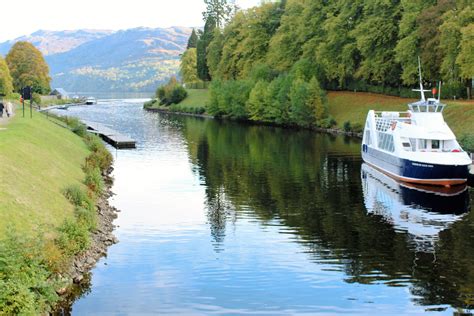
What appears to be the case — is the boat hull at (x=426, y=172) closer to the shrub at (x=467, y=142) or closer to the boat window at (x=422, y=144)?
the boat window at (x=422, y=144)

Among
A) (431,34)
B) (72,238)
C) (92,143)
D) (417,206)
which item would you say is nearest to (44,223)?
(72,238)

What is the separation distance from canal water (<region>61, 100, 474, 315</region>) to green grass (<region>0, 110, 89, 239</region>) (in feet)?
10.2

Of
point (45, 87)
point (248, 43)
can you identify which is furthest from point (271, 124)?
point (45, 87)

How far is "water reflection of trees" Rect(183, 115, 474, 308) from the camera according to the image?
75.9ft

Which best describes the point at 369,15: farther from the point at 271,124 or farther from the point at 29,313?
the point at 29,313

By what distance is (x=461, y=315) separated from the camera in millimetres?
19312

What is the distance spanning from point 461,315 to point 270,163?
3536cm

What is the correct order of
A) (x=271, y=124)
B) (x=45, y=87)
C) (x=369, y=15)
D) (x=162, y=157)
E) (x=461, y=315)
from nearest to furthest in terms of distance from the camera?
(x=461, y=315), (x=162, y=157), (x=369, y=15), (x=271, y=124), (x=45, y=87)

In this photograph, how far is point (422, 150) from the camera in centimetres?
4325

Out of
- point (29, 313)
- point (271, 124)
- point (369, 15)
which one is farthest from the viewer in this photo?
point (271, 124)

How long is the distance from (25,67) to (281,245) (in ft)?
434

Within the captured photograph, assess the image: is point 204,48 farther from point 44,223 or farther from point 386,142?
point 44,223

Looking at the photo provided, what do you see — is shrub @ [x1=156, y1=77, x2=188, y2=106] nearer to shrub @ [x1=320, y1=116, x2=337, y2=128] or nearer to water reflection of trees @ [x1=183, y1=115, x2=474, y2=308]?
shrub @ [x1=320, y1=116, x2=337, y2=128]

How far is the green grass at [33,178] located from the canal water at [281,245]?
3107 mm
